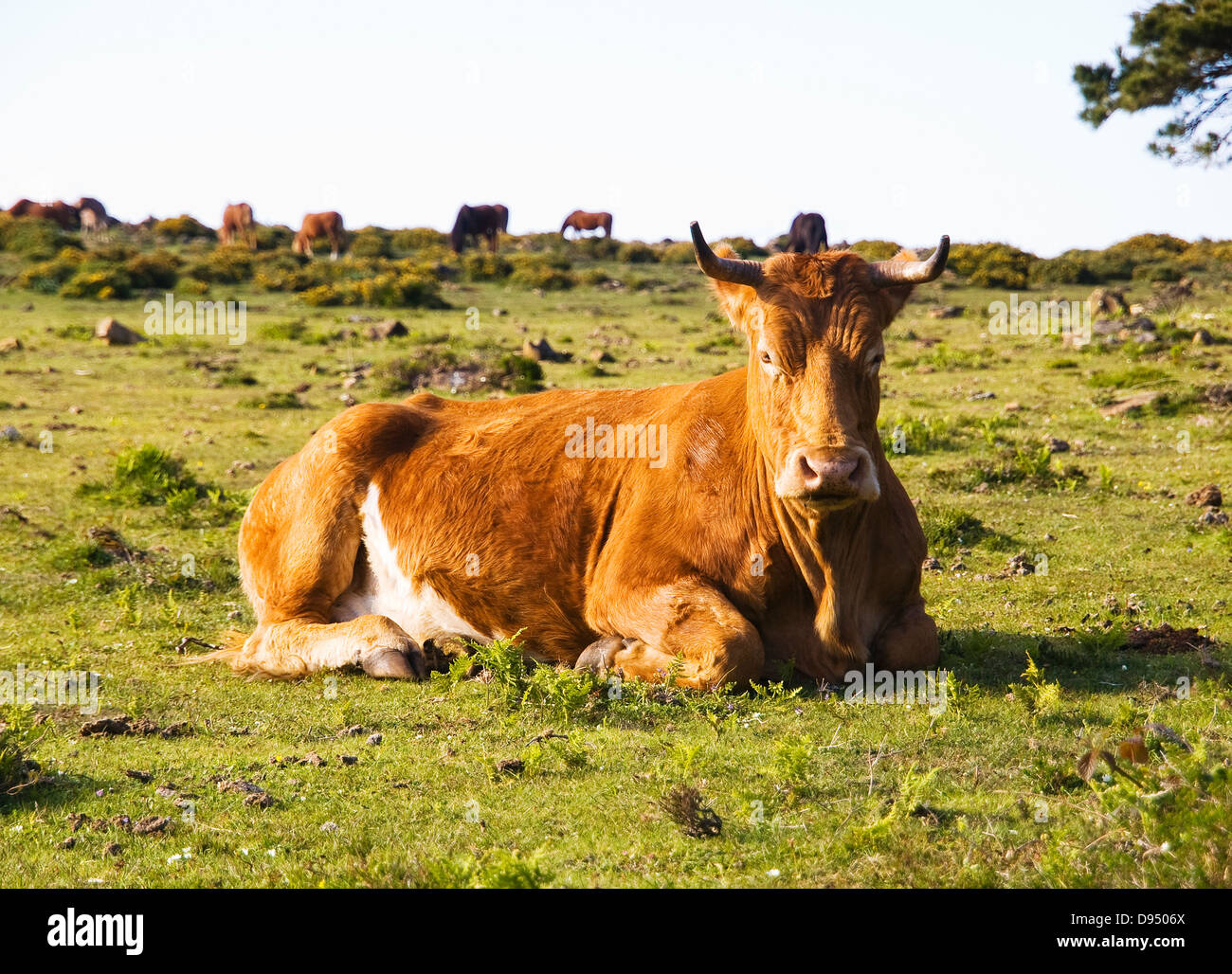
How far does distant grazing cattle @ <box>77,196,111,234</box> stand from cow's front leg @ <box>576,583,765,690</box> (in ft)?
215

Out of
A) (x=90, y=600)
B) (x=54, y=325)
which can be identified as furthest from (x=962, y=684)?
(x=54, y=325)

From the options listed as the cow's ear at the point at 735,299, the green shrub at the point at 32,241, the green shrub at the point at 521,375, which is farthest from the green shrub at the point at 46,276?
the cow's ear at the point at 735,299

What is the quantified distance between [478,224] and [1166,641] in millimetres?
57919

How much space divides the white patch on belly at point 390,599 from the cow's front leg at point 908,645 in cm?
269

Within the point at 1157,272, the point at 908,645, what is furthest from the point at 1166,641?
the point at 1157,272

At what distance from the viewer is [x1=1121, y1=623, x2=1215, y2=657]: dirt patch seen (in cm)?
818

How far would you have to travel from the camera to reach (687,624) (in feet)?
24.4

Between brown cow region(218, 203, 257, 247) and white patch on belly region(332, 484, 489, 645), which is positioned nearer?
→ white patch on belly region(332, 484, 489, 645)

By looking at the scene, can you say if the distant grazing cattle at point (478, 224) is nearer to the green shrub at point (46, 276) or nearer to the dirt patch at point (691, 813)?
the green shrub at point (46, 276)

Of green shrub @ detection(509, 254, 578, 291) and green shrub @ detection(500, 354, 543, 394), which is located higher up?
green shrub @ detection(509, 254, 578, 291)

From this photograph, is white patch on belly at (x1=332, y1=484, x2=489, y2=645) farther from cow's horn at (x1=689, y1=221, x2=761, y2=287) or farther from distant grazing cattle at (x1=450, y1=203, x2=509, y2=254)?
distant grazing cattle at (x1=450, y1=203, x2=509, y2=254)

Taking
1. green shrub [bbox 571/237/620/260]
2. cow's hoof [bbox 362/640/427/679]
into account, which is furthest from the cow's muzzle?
green shrub [bbox 571/237/620/260]

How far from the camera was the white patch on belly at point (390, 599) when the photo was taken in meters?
8.82
